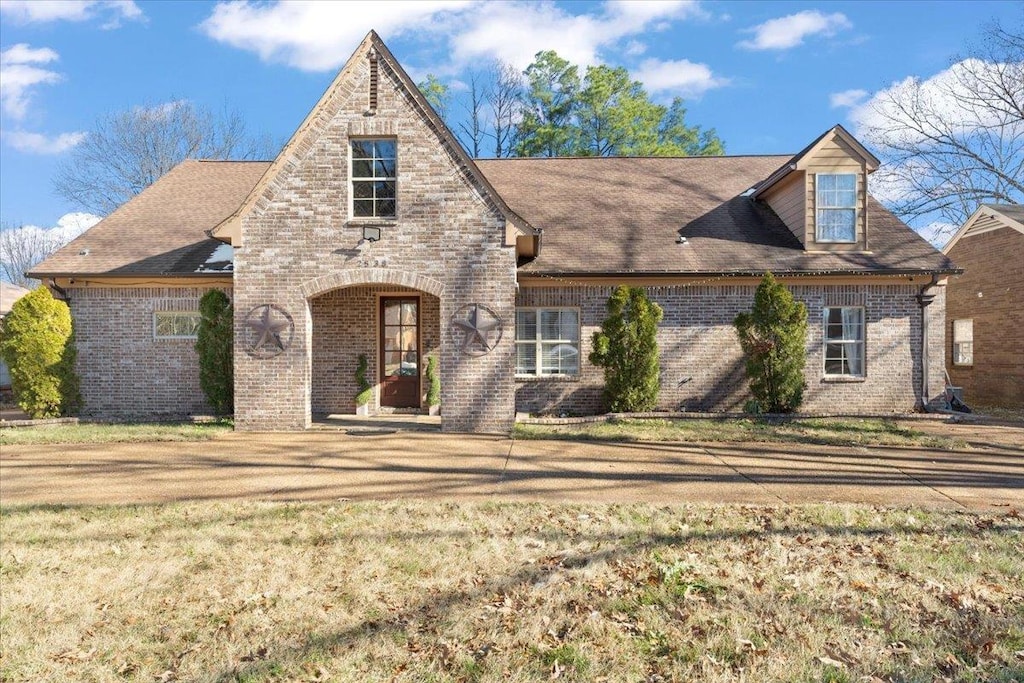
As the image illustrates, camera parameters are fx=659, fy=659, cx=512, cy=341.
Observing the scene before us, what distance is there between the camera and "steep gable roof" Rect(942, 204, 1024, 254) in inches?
643

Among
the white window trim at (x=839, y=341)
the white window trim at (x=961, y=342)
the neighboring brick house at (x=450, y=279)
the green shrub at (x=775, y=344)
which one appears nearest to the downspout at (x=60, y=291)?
the neighboring brick house at (x=450, y=279)

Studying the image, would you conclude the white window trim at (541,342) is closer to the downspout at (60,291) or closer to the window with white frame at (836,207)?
the window with white frame at (836,207)

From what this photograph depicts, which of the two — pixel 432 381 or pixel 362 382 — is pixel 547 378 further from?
pixel 362 382

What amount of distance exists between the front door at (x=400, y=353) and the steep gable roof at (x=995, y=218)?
1475 cm

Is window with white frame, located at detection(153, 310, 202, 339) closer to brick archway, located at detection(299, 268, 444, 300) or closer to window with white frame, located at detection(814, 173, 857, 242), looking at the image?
brick archway, located at detection(299, 268, 444, 300)

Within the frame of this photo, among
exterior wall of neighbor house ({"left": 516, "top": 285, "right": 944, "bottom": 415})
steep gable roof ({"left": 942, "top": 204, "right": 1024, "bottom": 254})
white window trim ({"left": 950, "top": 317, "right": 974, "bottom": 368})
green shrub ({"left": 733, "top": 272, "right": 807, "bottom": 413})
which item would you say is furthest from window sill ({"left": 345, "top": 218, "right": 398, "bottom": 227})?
white window trim ({"left": 950, "top": 317, "right": 974, "bottom": 368})

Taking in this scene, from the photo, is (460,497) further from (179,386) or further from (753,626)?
(179,386)

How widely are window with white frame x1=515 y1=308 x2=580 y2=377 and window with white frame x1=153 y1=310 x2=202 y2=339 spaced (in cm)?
691

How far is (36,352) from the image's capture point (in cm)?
1262

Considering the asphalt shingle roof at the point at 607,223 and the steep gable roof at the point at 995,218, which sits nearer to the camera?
the asphalt shingle roof at the point at 607,223

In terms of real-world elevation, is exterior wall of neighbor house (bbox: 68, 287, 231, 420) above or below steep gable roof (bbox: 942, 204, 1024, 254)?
below

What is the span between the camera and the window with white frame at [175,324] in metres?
14.0

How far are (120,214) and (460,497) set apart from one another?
45.0 ft

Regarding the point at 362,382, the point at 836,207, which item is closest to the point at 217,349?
the point at 362,382
